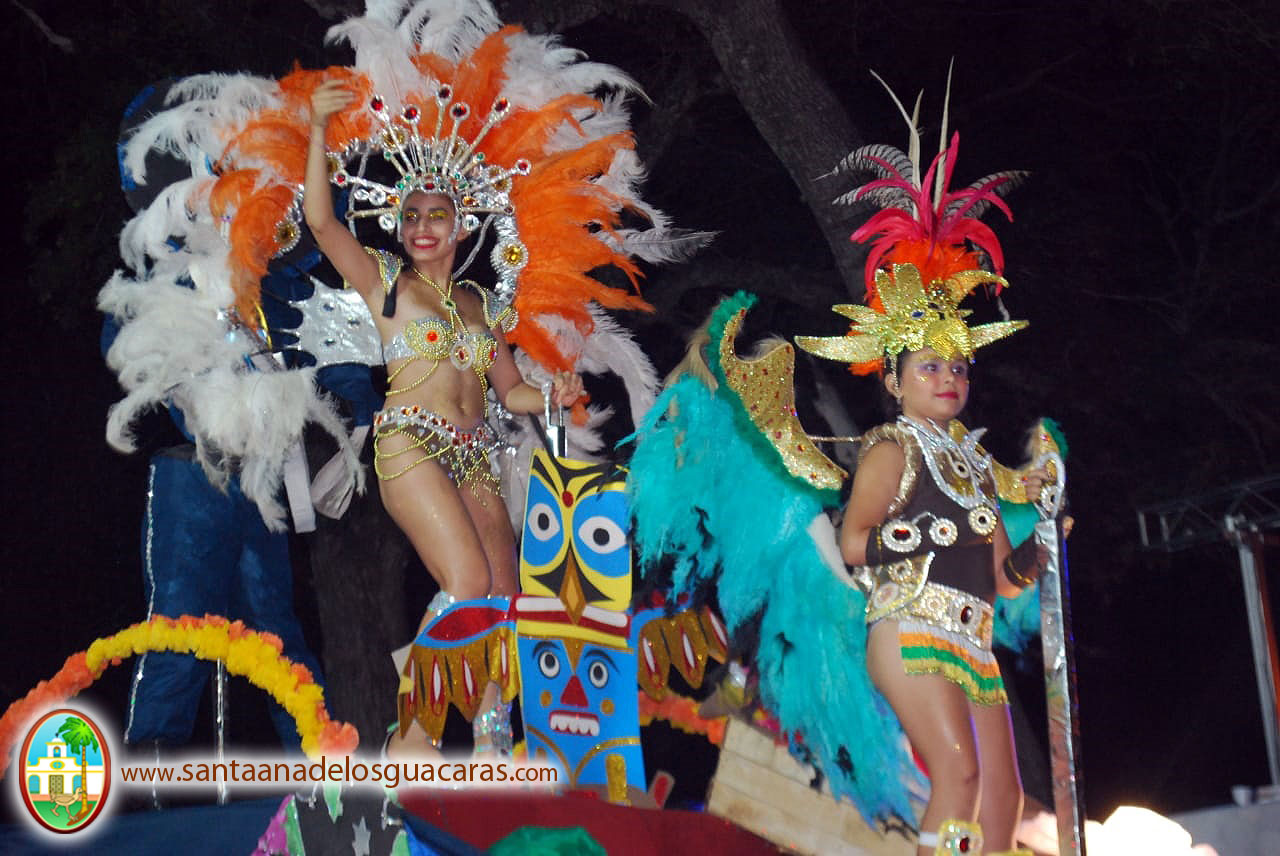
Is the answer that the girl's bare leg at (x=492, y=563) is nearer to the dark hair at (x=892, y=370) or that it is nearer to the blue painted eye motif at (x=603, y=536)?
the blue painted eye motif at (x=603, y=536)

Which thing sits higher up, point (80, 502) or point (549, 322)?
point (549, 322)

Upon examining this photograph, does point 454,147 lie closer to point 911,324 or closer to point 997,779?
point 911,324

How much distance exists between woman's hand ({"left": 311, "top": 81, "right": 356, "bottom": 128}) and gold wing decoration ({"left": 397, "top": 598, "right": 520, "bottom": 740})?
1.55 m

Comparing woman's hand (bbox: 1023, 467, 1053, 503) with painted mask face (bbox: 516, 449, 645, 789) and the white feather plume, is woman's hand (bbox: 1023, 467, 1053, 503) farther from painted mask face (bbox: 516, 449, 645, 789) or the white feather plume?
the white feather plume

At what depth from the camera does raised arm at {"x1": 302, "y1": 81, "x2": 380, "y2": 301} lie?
4.41 metres

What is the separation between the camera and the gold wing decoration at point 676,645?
4902 millimetres

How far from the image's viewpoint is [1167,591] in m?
9.55

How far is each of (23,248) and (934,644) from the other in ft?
18.7

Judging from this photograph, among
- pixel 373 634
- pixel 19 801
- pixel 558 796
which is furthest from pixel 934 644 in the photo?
pixel 373 634

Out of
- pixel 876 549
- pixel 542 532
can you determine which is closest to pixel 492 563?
pixel 542 532

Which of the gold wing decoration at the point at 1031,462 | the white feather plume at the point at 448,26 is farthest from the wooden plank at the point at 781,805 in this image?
the white feather plume at the point at 448,26

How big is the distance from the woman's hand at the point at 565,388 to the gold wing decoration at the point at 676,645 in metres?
0.76

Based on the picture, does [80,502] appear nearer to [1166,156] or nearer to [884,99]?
[884,99]

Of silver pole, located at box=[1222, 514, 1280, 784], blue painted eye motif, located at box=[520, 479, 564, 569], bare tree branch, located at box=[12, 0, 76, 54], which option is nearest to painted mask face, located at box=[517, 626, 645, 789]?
blue painted eye motif, located at box=[520, 479, 564, 569]
